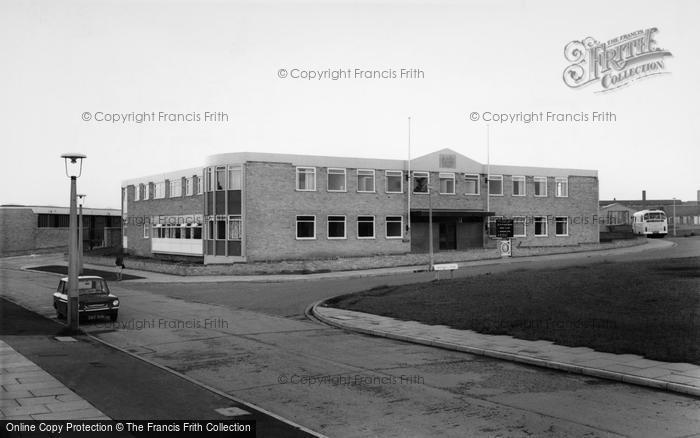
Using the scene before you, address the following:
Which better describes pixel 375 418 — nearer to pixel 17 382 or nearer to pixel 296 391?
pixel 296 391

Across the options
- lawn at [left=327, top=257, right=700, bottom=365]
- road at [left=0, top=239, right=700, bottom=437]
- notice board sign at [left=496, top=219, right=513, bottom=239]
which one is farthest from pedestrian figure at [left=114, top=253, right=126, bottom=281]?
notice board sign at [left=496, top=219, right=513, bottom=239]

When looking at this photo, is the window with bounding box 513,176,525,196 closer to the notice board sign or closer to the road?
the notice board sign

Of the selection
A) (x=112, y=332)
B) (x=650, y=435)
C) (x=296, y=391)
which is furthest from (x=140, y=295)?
(x=650, y=435)

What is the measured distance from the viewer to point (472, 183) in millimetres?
51062

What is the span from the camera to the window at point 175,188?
51997 mm

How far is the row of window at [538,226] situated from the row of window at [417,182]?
2105 mm

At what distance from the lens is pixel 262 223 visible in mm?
42250

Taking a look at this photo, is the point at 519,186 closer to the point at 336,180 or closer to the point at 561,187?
the point at 561,187

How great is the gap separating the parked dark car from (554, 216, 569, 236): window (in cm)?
4297

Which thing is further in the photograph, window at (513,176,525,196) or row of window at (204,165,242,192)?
window at (513,176,525,196)

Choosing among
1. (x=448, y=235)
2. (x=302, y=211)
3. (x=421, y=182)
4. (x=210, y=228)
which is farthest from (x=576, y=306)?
(x=448, y=235)

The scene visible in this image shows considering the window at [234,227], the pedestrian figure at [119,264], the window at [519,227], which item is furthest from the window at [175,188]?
the window at [519,227]

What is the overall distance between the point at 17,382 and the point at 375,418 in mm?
7078

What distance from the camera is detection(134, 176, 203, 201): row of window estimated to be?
48800mm
